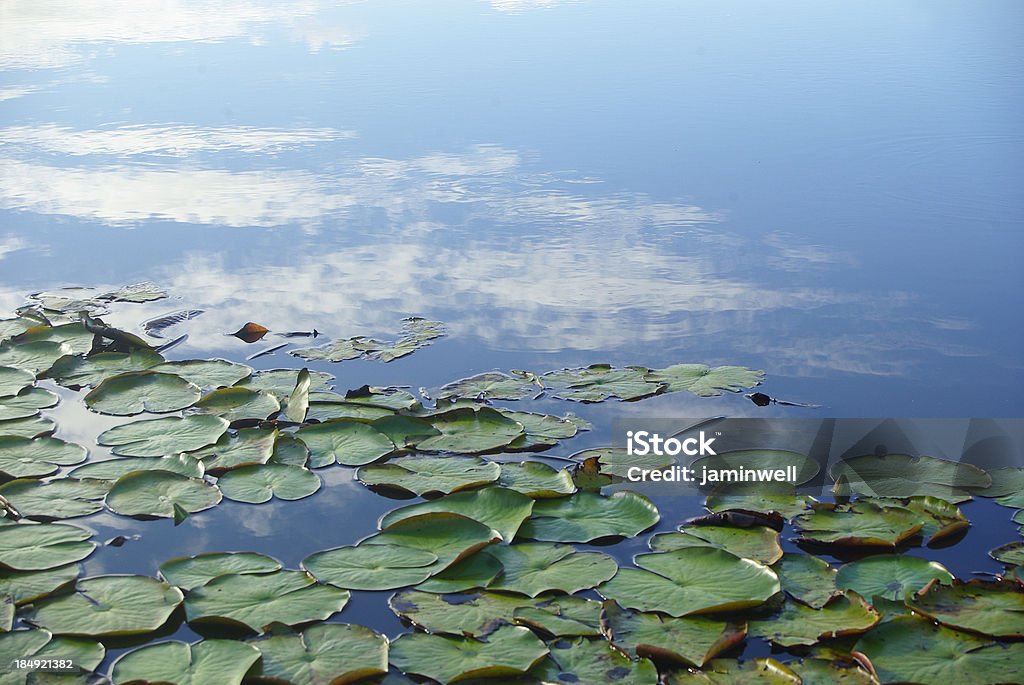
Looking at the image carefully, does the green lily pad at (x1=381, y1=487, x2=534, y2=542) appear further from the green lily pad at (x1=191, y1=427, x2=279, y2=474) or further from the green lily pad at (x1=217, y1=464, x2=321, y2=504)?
the green lily pad at (x1=191, y1=427, x2=279, y2=474)

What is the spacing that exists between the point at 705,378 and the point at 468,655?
5.36ft

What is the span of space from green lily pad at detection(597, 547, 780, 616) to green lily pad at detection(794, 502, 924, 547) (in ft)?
0.94

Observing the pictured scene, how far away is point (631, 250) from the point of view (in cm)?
462

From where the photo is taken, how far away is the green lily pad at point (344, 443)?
2.93 metres

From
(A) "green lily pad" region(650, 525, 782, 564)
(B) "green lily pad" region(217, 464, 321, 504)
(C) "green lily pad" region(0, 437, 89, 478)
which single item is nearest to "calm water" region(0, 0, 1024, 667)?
(B) "green lily pad" region(217, 464, 321, 504)

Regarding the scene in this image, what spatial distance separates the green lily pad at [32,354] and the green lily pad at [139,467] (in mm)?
786

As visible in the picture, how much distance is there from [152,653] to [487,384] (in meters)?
1.56

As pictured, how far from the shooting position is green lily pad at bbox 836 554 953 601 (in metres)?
2.29

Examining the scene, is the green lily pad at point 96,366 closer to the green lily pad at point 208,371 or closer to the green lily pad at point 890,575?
the green lily pad at point 208,371

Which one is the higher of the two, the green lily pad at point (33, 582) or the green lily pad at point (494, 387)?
the green lily pad at point (494, 387)

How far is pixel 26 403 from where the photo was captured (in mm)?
3215

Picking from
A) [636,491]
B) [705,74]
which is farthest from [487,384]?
[705,74]

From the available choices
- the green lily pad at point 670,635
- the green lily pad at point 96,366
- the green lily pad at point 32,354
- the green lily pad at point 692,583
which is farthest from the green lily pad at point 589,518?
the green lily pad at point 32,354

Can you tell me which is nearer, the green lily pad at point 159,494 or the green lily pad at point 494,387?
the green lily pad at point 159,494
